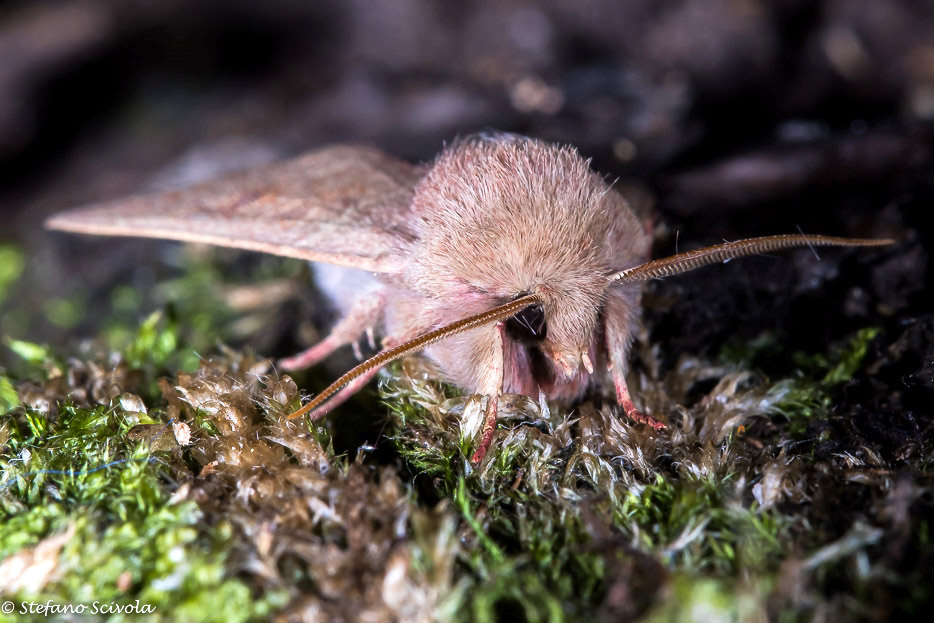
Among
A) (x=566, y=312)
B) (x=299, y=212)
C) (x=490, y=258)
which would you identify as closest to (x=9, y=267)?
(x=299, y=212)

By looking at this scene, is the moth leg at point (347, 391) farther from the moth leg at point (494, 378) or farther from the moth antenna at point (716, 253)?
the moth antenna at point (716, 253)

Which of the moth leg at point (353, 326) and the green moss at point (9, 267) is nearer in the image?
the moth leg at point (353, 326)

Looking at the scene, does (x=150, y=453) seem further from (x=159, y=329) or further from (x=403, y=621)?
(x=159, y=329)

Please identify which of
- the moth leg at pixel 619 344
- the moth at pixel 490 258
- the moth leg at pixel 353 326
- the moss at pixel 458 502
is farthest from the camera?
the moth leg at pixel 353 326

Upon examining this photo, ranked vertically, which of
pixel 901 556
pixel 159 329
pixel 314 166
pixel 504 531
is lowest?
pixel 159 329

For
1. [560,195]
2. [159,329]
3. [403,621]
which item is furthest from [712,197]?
[159,329]

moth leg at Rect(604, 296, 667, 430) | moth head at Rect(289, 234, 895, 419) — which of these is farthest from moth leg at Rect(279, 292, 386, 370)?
moth leg at Rect(604, 296, 667, 430)

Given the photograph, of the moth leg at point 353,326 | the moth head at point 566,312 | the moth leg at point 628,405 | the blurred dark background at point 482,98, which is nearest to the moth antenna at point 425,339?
the moth head at point 566,312
